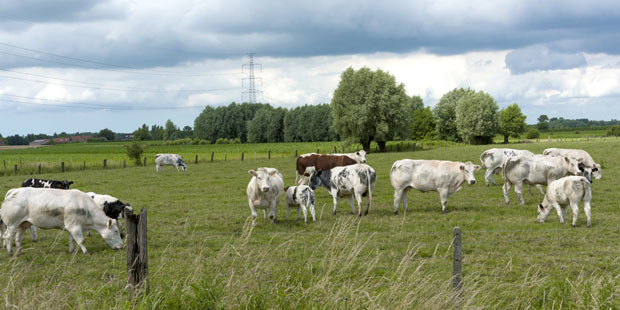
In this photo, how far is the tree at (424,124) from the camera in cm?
8906

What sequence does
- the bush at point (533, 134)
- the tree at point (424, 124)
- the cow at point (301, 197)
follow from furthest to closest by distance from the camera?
the bush at point (533, 134)
the tree at point (424, 124)
the cow at point (301, 197)

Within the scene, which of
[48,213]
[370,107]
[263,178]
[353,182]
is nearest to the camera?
[48,213]

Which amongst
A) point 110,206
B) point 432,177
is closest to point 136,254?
point 110,206

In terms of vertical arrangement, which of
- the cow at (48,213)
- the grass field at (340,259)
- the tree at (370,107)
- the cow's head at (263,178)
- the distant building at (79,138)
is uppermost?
the tree at (370,107)

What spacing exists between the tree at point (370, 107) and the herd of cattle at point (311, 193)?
36.2m

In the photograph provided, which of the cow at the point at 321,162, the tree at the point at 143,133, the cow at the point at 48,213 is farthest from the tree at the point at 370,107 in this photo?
the tree at the point at 143,133

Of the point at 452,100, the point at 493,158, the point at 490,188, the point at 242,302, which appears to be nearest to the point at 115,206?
the point at 242,302

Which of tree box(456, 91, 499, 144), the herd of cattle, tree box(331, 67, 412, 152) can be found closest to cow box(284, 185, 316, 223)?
the herd of cattle

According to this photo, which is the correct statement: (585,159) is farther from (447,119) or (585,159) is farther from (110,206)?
(447,119)

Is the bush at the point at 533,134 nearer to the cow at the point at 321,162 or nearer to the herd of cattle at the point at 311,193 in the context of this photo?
the herd of cattle at the point at 311,193

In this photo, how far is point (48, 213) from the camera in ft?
31.3

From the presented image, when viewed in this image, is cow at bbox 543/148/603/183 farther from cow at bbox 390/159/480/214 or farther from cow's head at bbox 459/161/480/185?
cow at bbox 390/159/480/214

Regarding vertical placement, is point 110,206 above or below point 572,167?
below

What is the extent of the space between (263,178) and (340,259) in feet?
20.6
